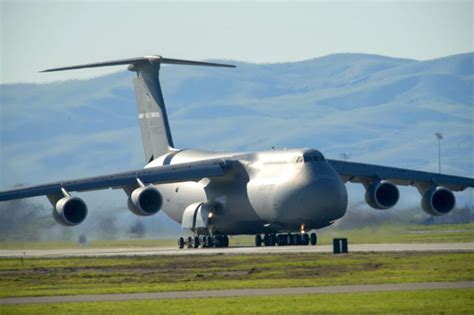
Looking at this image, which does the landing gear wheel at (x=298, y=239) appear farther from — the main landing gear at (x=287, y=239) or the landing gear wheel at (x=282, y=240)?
the landing gear wheel at (x=282, y=240)

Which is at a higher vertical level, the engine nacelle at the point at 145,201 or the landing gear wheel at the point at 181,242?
the engine nacelle at the point at 145,201

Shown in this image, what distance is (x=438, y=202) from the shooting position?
56031 millimetres

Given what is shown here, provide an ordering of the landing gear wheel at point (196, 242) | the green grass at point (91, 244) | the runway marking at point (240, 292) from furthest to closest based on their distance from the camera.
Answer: the green grass at point (91, 244)
the landing gear wheel at point (196, 242)
the runway marking at point (240, 292)

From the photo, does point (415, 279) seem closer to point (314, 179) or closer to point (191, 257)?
point (191, 257)

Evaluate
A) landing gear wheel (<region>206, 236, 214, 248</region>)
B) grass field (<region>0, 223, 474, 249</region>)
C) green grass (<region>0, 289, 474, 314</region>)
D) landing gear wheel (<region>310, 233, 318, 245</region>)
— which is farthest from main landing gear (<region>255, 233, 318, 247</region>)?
green grass (<region>0, 289, 474, 314</region>)

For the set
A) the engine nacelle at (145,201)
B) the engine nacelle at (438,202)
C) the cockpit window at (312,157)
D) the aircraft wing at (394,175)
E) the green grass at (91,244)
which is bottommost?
the green grass at (91,244)

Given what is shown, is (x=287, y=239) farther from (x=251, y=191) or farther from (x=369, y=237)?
(x=369, y=237)

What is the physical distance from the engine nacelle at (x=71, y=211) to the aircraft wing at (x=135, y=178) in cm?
128

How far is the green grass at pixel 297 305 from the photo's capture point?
2705 centimetres

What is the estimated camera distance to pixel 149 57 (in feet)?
209

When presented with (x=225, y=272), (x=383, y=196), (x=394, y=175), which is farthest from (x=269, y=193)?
(x=225, y=272)

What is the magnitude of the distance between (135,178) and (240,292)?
78.8 ft

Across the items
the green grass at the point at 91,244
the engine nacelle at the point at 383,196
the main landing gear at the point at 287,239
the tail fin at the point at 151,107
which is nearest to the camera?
the main landing gear at the point at 287,239

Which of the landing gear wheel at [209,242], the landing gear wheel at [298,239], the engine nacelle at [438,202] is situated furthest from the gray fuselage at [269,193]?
the engine nacelle at [438,202]
